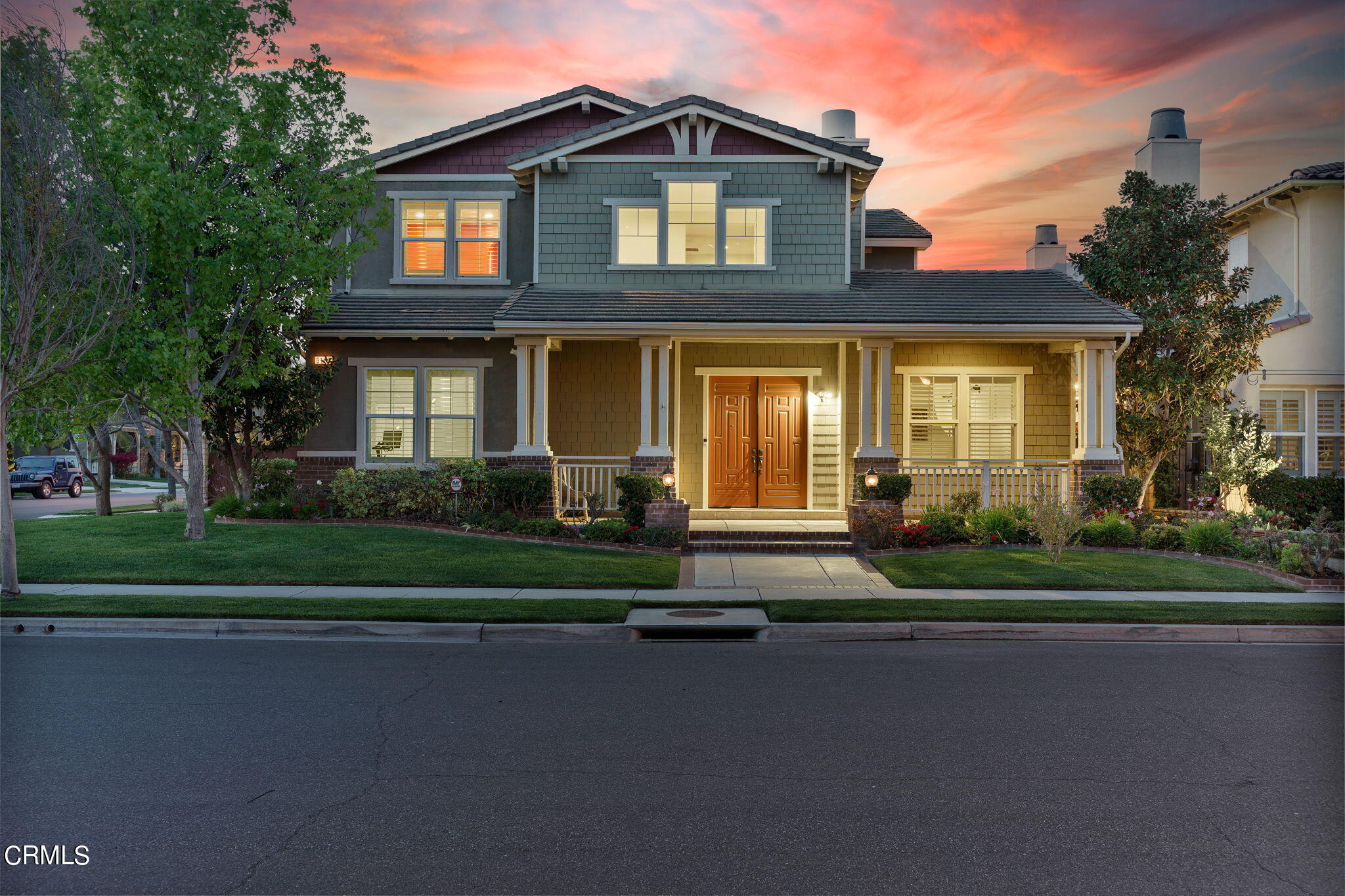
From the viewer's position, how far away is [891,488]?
1596 cm

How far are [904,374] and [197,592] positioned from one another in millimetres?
12978

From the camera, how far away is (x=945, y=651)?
8.85 metres

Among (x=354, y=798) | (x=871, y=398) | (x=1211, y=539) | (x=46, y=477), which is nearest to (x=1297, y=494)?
(x=1211, y=539)

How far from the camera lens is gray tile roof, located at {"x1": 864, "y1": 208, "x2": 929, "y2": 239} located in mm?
20562

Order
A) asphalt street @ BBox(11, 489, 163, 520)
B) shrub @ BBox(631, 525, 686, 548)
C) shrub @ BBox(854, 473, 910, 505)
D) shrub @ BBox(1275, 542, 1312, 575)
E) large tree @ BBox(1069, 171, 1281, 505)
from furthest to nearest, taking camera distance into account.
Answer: asphalt street @ BBox(11, 489, 163, 520) → large tree @ BBox(1069, 171, 1281, 505) → shrub @ BBox(854, 473, 910, 505) → shrub @ BBox(631, 525, 686, 548) → shrub @ BBox(1275, 542, 1312, 575)

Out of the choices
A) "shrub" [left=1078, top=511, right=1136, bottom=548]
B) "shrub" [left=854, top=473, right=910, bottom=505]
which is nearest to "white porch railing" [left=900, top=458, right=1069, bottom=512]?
"shrub" [left=854, top=473, right=910, bottom=505]

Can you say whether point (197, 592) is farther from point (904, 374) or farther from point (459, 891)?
point (904, 374)

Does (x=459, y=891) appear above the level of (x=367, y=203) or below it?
below

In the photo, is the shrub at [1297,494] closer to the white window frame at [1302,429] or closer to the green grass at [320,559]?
the white window frame at [1302,429]

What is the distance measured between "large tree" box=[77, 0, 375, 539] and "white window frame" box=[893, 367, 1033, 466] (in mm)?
10458

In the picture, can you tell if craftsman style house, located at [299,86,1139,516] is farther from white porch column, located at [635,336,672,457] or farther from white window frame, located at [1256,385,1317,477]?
white window frame, located at [1256,385,1317,477]

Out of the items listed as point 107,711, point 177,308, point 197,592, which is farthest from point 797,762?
point 177,308

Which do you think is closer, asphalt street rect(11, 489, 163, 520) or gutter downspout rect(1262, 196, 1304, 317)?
gutter downspout rect(1262, 196, 1304, 317)

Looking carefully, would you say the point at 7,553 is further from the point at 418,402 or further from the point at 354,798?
the point at 354,798
